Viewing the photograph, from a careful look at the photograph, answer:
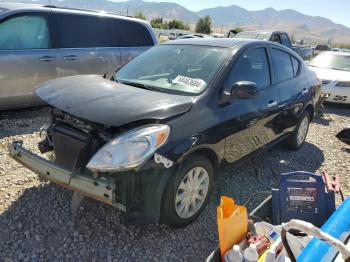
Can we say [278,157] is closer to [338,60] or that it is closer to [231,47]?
[231,47]

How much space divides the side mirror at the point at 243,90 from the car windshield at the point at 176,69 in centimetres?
25

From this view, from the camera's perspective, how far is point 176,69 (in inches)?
143

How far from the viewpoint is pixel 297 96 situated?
4.80 meters

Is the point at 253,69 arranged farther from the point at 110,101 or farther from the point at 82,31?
the point at 82,31

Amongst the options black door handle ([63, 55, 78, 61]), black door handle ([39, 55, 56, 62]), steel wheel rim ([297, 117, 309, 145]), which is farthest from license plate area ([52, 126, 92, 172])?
steel wheel rim ([297, 117, 309, 145])

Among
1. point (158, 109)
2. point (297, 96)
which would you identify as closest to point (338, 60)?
point (297, 96)

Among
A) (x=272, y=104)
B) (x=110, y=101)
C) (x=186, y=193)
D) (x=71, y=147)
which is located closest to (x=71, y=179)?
(x=71, y=147)

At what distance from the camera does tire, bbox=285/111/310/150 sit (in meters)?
5.19

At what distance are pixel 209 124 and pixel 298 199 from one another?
3.25ft

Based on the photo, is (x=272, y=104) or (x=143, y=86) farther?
(x=272, y=104)

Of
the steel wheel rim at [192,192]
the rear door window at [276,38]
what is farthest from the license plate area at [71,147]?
the rear door window at [276,38]

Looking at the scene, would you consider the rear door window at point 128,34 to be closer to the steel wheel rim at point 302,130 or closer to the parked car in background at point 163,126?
the parked car in background at point 163,126

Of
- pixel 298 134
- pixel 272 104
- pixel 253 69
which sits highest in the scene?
pixel 253 69

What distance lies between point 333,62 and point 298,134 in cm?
637
